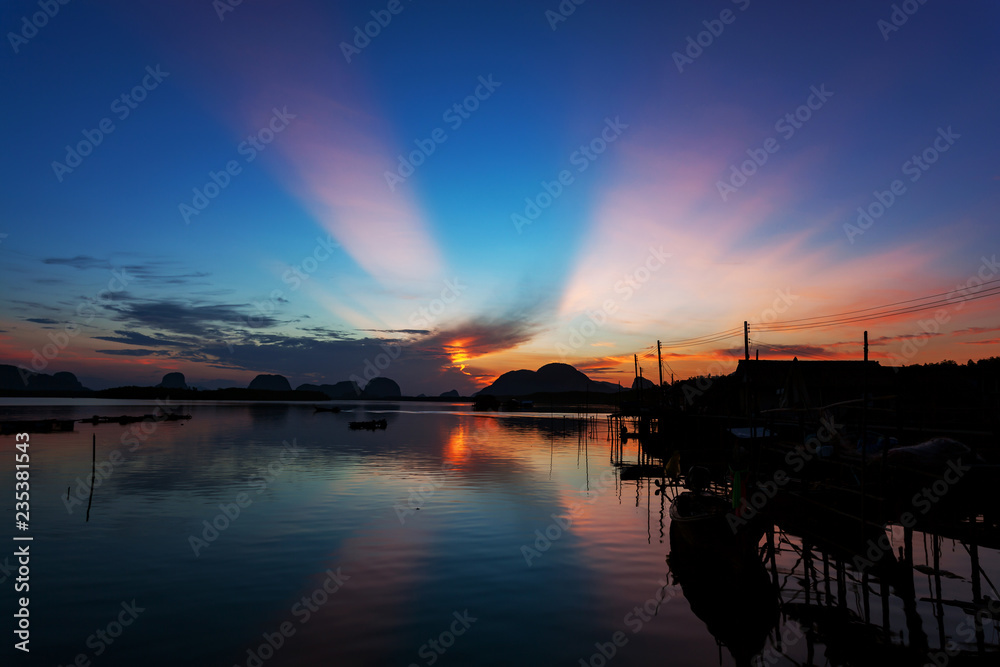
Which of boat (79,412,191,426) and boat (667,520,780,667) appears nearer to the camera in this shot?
boat (667,520,780,667)

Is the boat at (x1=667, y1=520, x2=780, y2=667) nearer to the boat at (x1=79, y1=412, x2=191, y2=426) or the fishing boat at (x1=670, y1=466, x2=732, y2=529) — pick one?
the fishing boat at (x1=670, y1=466, x2=732, y2=529)

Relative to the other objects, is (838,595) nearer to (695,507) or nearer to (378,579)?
(695,507)

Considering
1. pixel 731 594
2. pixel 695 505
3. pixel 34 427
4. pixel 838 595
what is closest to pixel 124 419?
pixel 34 427

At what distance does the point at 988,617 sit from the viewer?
551 inches

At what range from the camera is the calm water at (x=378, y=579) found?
12414mm

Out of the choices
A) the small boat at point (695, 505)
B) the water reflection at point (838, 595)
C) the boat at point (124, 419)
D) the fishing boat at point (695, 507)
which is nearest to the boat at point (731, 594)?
the water reflection at point (838, 595)

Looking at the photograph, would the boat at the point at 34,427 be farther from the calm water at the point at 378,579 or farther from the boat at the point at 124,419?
the calm water at the point at 378,579

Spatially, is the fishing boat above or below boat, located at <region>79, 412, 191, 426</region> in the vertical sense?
above

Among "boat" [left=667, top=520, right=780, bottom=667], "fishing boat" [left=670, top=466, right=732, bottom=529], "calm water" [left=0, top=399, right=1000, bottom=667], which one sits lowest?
"calm water" [left=0, top=399, right=1000, bottom=667]

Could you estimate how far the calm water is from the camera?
12414mm

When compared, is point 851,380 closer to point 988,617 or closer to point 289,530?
point 988,617

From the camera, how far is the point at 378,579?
16750mm

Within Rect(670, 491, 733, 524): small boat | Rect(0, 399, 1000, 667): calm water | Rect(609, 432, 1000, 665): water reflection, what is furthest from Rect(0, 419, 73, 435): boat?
Rect(609, 432, 1000, 665): water reflection

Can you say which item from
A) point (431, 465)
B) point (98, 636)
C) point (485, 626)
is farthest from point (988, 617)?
point (431, 465)
